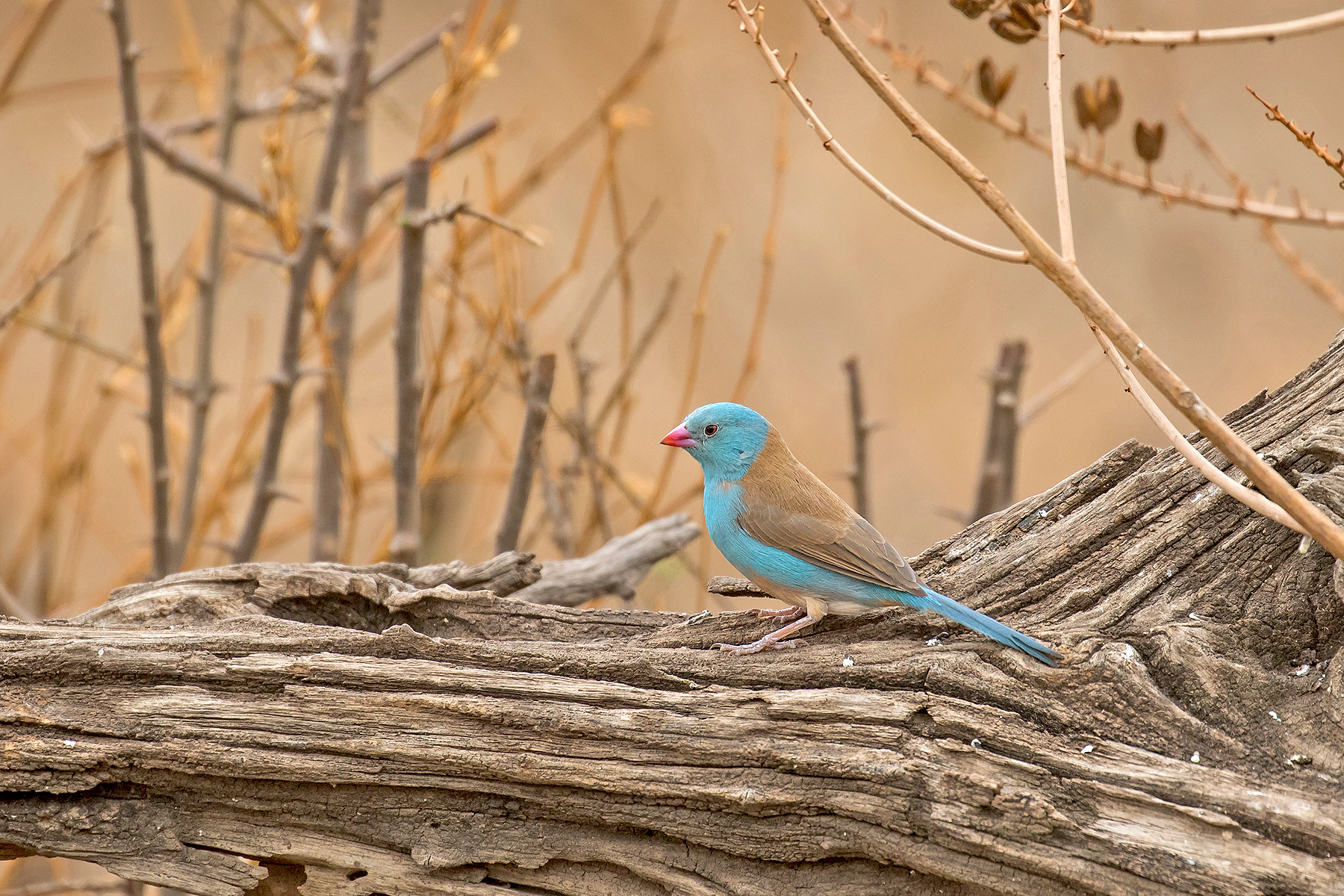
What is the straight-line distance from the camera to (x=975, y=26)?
624cm

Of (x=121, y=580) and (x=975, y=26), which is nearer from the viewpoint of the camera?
(x=121, y=580)

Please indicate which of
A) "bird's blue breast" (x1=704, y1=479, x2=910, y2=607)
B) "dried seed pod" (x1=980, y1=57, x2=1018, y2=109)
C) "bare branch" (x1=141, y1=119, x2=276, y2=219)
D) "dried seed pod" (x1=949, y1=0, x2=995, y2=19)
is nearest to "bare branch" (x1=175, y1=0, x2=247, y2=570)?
"bare branch" (x1=141, y1=119, x2=276, y2=219)

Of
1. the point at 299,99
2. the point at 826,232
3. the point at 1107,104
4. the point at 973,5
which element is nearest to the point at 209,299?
the point at 299,99

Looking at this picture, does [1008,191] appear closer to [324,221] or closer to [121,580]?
[324,221]

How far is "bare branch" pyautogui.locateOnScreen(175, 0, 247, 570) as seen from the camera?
3.51m

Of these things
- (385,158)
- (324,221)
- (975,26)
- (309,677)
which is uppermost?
(975,26)

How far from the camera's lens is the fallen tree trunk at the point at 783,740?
5.67 feet

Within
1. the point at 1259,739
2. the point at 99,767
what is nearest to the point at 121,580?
the point at 99,767

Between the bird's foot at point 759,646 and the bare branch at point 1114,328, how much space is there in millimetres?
997

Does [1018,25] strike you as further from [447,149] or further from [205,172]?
[205,172]

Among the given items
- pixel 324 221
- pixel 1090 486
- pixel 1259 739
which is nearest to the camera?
pixel 1259 739

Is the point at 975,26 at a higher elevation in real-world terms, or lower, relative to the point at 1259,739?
higher

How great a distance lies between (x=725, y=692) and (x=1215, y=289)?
529 centimetres

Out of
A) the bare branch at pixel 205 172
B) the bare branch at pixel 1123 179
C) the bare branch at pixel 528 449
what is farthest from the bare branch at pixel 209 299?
the bare branch at pixel 1123 179
